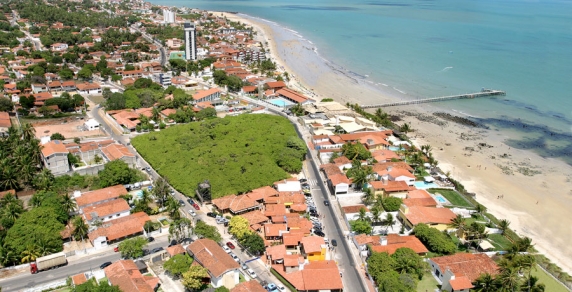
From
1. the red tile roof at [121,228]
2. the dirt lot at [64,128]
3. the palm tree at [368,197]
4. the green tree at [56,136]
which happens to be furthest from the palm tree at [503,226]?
the green tree at [56,136]

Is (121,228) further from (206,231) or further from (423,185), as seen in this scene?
(423,185)

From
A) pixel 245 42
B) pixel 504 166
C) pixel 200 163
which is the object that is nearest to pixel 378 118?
pixel 504 166

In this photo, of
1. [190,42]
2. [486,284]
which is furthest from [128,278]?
[190,42]

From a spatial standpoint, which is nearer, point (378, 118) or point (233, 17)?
point (378, 118)

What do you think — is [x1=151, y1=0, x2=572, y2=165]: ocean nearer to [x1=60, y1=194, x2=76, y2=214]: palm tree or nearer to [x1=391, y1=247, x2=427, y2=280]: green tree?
[x1=391, y1=247, x2=427, y2=280]: green tree

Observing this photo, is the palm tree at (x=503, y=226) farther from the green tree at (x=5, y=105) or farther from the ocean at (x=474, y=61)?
the green tree at (x=5, y=105)

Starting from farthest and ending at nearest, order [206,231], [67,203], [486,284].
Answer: [67,203]
[206,231]
[486,284]

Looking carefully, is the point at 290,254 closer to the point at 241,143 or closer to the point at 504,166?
the point at 241,143
